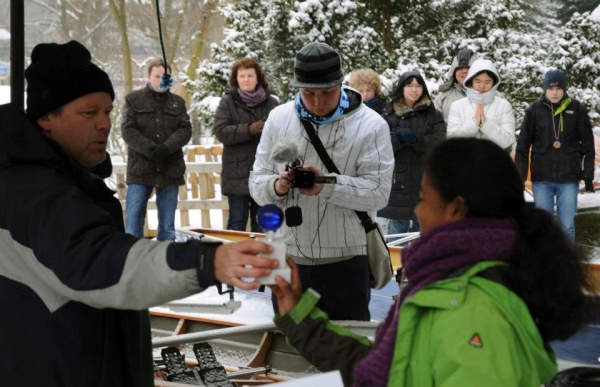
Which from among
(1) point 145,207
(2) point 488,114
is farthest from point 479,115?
(1) point 145,207

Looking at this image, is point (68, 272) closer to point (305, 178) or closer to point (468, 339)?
point (468, 339)

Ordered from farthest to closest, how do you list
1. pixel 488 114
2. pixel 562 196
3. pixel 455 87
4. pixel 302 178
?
pixel 455 87 < pixel 562 196 < pixel 488 114 < pixel 302 178

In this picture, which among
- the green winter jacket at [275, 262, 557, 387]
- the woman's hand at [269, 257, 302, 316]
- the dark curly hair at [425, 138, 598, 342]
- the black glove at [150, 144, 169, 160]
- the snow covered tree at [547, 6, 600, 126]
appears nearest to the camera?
the green winter jacket at [275, 262, 557, 387]

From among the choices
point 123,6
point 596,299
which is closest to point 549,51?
point 123,6

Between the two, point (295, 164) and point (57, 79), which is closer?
point (57, 79)

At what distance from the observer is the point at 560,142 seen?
735cm

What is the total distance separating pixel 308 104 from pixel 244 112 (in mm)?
3774

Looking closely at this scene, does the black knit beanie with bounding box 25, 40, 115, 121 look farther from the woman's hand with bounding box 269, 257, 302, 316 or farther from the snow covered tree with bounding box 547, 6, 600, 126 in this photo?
the snow covered tree with bounding box 547, 6, 600, 126

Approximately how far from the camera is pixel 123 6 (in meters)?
3.84

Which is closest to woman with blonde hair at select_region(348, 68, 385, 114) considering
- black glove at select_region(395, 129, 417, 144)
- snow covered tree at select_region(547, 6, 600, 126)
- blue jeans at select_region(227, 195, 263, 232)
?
black glove at select_region(395, 129, 417, 144)

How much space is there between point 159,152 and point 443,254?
5.41m

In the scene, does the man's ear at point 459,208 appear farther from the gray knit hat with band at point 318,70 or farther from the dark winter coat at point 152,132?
the dark winter coat at point 152,132

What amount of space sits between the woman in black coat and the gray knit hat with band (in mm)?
3591

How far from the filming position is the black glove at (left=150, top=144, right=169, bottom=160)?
6.94m
